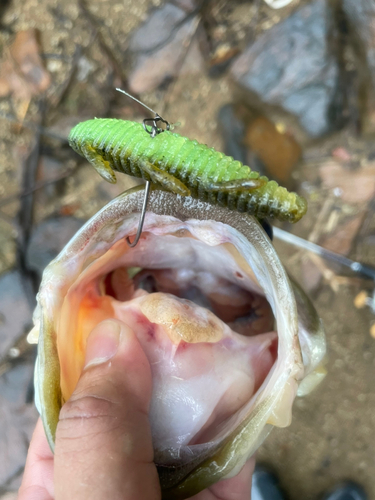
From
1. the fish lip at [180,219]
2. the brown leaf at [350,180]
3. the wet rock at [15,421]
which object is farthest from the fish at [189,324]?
the wet rock at [15,421]

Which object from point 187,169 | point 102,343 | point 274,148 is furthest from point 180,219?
point 274,148

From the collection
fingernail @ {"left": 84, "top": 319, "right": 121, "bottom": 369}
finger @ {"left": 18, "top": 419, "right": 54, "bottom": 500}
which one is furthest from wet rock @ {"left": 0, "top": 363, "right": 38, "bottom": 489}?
fingernail @ {"left": 84, "top": 319, "right": 121, "bottom": 369}

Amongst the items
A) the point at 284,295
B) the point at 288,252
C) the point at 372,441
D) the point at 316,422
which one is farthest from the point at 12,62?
the point at 372,441

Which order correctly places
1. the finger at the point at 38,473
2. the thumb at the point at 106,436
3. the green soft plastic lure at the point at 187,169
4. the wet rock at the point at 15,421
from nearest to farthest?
the green soft plastic lure at the point at 187,169 < the thumb at the point at 106,436 < the finger at the point at 38,473 < the wet rock at the point at 15,421

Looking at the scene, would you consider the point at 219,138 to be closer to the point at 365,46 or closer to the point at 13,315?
the point at 365,46

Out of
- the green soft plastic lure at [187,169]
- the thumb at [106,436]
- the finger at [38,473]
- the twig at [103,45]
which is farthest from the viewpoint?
the twig at [103,45]

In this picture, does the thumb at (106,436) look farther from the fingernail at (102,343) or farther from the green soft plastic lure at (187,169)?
the green soft plastic lure at (187,169)

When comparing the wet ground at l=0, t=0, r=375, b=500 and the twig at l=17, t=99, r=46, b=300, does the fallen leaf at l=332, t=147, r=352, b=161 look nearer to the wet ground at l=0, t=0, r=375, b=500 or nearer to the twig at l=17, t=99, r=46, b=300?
the wet ground at l=0, t=0, r=375, b=500
